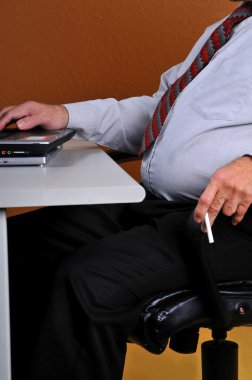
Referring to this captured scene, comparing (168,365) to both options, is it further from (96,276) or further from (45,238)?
(96,276)

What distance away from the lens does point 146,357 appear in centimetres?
258

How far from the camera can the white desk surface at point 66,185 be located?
108 centimetres

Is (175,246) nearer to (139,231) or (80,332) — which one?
(139,231)

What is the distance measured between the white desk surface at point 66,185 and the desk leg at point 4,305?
0.05 m

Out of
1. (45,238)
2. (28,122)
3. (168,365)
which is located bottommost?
(168,365)

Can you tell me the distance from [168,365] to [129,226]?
1.00m

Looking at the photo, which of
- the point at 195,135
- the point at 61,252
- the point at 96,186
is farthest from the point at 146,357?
the point at 96,186

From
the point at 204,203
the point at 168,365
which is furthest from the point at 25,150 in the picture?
the point at 168,365

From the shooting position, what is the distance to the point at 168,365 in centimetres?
249

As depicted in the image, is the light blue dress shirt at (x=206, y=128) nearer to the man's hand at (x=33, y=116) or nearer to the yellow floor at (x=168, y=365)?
the man's hand at (x=33, y=116)

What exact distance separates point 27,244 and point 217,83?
56 cm

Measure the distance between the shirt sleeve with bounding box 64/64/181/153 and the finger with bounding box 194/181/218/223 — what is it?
0.56 metres

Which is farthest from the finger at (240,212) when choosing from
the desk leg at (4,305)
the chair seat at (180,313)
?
the desk leg at (4,305)

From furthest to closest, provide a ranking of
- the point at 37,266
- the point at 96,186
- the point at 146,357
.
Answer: the point at 146,357 → the point at 37,266 → the point at 96,186
